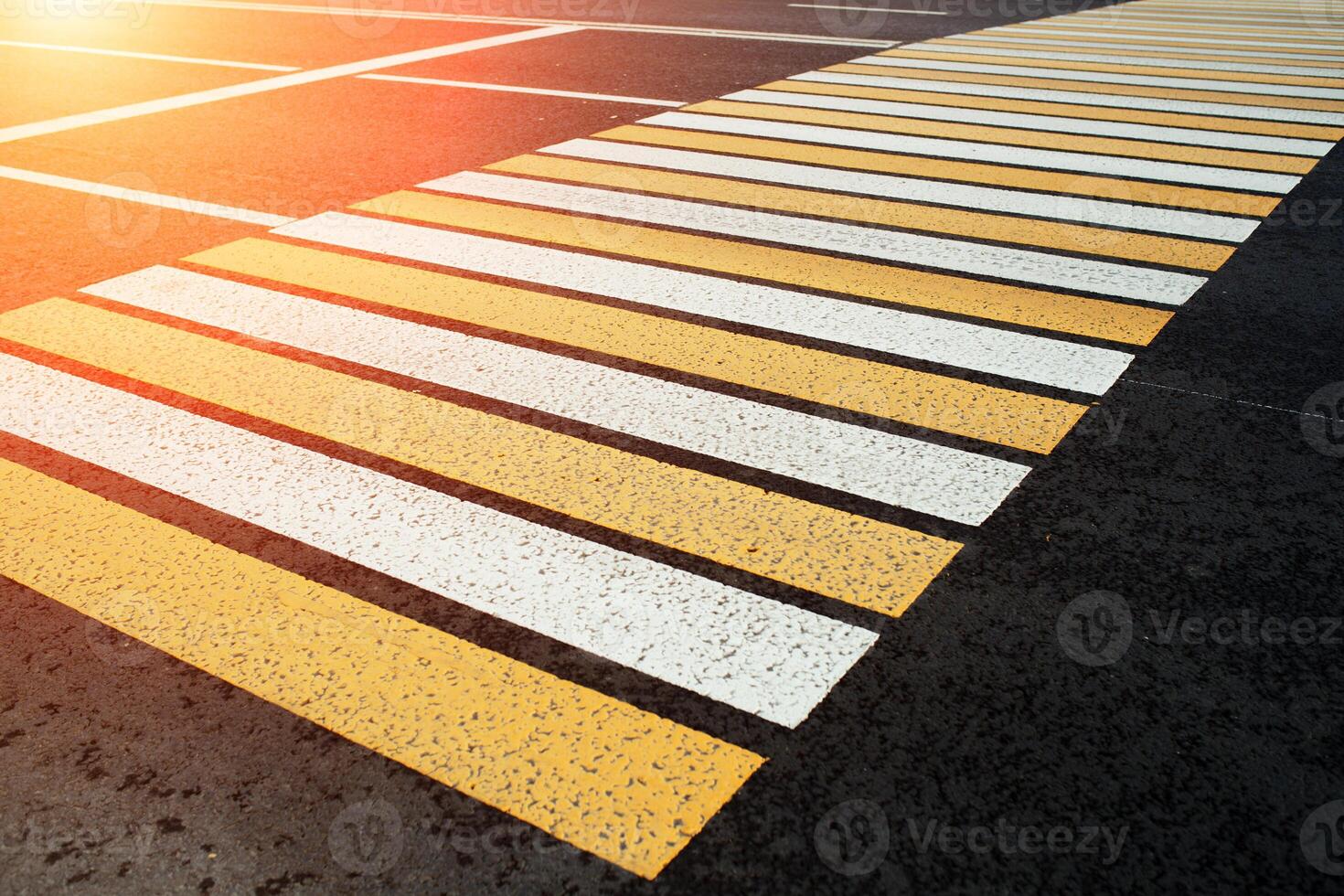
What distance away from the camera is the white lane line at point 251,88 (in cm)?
800

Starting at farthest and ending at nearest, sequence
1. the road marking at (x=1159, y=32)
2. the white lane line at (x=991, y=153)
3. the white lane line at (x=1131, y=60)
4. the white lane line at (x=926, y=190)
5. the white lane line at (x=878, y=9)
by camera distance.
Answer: the white lane line at (x=878, y=9)
the road marking at (x=1159, y=32)
the white lane line at (x=1131, y=60)
the white lane line at (x=991, y=153)
the white lane line at (x=926, y=190)

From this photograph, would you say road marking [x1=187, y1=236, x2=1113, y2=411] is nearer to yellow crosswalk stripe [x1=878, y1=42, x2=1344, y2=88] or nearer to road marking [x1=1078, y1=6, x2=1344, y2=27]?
yellow crosswalk stripe [x1=878, y1=42, x2=1344, y2=88]

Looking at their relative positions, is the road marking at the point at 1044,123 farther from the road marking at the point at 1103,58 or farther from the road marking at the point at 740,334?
the road marking at the point at 740,334

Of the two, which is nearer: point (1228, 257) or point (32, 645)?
point (32, 645)

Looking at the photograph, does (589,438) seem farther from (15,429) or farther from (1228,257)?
(1228,257)

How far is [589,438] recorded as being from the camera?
3.63 meters

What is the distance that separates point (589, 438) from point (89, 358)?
2.01 metres

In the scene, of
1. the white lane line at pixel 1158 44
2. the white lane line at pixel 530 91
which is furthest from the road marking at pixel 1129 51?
the white lane line at pixel 530 91

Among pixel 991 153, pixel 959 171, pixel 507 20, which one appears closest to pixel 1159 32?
pixel 991 153

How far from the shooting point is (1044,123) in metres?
7.58

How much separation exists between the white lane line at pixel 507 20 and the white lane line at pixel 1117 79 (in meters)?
1.11

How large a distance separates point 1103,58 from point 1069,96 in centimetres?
183

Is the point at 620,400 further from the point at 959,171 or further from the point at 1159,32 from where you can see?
the point at 1159,32

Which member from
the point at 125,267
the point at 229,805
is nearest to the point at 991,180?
the point at 125,267
